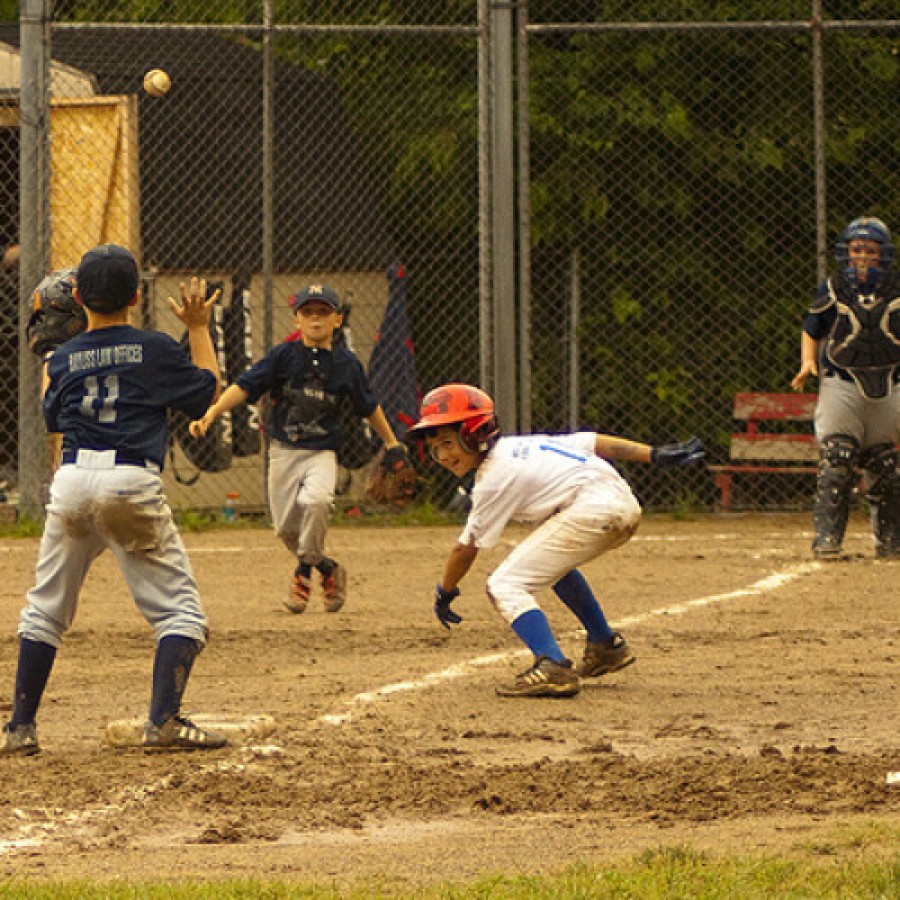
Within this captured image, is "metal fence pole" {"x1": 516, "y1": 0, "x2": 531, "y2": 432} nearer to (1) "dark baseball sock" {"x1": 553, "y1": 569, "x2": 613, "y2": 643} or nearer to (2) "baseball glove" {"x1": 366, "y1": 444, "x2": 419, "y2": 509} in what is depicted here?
(2) "baseball glove" {"x1": 366, "y1": 444, "x2": 419, "y2": 509}

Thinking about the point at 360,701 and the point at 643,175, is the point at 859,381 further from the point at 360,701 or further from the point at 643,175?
the point at 360,701

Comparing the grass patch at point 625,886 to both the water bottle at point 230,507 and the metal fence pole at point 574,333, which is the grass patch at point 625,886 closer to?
the water bottle at point 230,507

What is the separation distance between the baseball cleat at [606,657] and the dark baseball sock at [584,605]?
0.9 inches

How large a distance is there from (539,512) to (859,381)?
4932 millimetres

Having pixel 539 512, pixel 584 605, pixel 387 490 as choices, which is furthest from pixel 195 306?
pixel 387 490

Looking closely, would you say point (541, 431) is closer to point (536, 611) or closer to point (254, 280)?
point (254, 280)

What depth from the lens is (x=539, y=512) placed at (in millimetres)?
7793

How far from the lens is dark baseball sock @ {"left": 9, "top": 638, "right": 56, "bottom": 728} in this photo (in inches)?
254

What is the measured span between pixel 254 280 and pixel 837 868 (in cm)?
1094

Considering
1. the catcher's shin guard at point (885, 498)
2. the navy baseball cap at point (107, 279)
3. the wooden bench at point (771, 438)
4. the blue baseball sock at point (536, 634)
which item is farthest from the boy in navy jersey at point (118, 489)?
the wooden bench at point (771, 438)

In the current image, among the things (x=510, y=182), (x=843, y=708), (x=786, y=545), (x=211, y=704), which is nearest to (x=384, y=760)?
(x=211, y=704)

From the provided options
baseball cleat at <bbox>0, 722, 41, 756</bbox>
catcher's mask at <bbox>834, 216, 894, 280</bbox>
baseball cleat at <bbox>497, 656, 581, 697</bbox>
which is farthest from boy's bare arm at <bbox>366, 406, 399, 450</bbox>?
baseball cleat at <bbox>0, 722, 41, 756</bbox>

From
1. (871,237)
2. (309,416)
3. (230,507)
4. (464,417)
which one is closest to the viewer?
(464,417)

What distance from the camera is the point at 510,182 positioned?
14.4 metres
